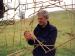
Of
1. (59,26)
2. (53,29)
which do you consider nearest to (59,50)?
(59,26)

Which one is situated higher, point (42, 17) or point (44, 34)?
point (42, 17)

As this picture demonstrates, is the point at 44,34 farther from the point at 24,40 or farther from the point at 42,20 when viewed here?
the point at 24,40

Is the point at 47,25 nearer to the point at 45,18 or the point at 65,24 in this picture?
the point at 45,18

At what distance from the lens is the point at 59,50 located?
13.1ft

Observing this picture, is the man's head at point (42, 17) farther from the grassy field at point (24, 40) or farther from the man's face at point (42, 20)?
the grassy field at point (24, 40)

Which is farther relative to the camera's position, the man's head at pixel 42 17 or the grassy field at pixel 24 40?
the grassy field at pixel 24 40

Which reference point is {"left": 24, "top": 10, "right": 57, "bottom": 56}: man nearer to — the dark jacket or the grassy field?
the dark jacket

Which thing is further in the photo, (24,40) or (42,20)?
(24,40)

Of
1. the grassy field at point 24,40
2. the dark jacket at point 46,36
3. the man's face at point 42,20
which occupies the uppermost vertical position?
the man's face at point 42,20

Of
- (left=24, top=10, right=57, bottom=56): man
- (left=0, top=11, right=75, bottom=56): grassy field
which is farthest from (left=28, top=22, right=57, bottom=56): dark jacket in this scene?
(left=0, top=11, right=75, bottom=56): grassy field

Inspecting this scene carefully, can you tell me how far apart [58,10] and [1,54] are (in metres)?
1.96

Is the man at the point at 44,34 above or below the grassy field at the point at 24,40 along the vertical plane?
above

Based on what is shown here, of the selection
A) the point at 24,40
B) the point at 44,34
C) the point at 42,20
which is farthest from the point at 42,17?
the point at 24,40

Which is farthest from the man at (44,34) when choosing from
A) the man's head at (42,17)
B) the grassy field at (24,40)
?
the grassy field at (24,40)
